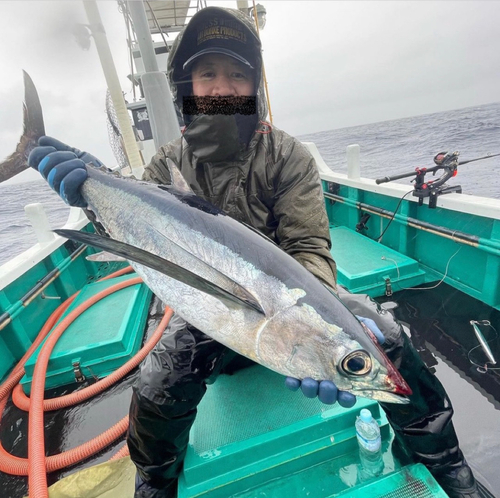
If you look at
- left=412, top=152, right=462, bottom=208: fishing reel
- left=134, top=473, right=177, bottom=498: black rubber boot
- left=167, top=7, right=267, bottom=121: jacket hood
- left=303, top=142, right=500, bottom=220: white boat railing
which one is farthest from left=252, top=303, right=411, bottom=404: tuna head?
left=412, top=152, right=462, bottom=208: fishing reel

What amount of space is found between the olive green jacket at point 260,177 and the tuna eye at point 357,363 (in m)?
0.86

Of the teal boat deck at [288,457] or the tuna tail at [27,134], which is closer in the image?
the teal boat deck at [288,457]

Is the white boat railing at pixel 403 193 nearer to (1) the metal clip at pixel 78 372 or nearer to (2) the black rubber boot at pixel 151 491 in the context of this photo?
(2) the black rubber boot at pixel 151 491

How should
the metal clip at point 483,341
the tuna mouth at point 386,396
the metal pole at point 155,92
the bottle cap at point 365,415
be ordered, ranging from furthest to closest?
the metal pole at point 155,92
the metal clip at point 483,341
the bottle cap at point 365,415
the tuna mouth at point 386,396

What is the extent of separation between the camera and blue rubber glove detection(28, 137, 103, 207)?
2.08 m

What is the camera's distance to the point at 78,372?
10.9 feet

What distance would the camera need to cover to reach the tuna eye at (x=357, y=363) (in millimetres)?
1327

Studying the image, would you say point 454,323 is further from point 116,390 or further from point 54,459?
point 54,459

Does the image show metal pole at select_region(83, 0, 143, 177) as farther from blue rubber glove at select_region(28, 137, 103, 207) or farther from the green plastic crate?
the green plastic crate

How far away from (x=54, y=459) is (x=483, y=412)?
138 inches

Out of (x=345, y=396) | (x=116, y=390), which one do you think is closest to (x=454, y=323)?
(x=345, y=396)

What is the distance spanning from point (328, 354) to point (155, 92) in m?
5.89

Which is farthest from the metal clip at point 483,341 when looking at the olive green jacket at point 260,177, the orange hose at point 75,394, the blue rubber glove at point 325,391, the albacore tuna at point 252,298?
the orange hose at point 75,394

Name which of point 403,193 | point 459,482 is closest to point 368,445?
point 459,482
